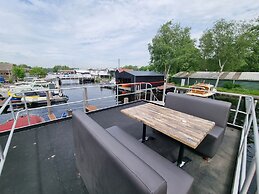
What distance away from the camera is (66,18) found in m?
4.76

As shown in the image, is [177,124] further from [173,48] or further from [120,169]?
[173,48]

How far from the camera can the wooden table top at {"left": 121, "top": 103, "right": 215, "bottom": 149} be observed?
4.04 ft

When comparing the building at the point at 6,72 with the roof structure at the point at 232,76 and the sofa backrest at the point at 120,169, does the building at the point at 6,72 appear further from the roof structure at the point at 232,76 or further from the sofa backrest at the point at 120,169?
the sofa backrest at the point at 120,169

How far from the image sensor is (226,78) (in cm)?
1503

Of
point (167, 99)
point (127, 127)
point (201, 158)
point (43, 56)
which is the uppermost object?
point (43, 56)

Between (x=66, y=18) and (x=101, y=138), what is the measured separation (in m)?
5.94

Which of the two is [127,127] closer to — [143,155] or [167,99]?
[167,99]

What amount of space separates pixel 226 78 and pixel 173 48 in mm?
8262

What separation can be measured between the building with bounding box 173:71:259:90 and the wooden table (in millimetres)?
17947

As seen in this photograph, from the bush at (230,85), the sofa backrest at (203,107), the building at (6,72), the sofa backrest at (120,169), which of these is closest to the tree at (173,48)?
the bush at (230,85)

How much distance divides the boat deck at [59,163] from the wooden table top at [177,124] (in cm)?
64

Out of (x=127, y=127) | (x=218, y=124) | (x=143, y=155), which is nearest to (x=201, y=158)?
(x=218, y=124)

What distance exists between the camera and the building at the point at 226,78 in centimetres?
1344

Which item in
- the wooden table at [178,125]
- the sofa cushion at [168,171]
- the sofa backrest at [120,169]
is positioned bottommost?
the sofa cushion at [168,171]
